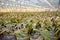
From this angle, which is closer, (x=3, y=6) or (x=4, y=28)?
(x=4, y=28)

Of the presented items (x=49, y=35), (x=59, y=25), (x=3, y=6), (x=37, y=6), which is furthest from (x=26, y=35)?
(x=37, y=6)

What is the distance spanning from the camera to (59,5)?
17.7 feet

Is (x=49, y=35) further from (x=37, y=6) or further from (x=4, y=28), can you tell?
(x=37, y=6)

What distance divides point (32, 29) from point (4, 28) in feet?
0.74

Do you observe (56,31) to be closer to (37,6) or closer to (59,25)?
(59,25)

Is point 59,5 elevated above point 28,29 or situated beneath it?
situated beneath

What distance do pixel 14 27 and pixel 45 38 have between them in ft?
1.01

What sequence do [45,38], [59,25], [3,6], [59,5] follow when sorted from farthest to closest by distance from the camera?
[59,5] → [3,6] → [59,25] → [45,38]

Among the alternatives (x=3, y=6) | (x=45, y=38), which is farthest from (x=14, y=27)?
(x=3, y=6)

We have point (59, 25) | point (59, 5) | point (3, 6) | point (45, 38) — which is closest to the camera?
point (45, 38)

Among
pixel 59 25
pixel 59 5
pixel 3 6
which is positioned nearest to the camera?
pixel 59 25

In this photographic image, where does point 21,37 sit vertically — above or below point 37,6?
above

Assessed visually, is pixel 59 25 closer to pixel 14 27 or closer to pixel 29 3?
pixel 14 27

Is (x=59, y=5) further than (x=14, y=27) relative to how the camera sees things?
Yes
